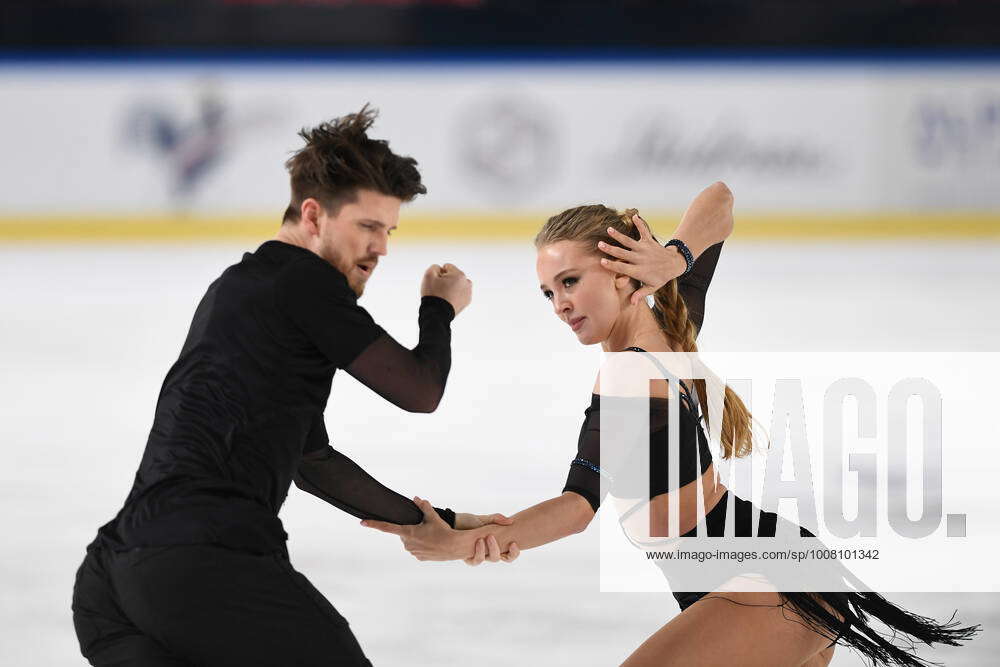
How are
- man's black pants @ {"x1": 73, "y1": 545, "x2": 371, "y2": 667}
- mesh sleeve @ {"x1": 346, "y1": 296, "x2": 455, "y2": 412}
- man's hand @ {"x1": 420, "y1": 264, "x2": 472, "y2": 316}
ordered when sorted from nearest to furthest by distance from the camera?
man's black pants @ {"x1": 73, "y1": 545, "x2": 371, "y2": 667} → mesh sleeve @ {"x1": 346, "y1": 296, "x2": 455, "y2": 412} → man's hand @ {"x1": 420, "y1": 264, "x2": 472, "y2": 316}

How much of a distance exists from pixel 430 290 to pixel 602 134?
33.2 ft

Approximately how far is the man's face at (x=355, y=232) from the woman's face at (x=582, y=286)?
1.44 ft

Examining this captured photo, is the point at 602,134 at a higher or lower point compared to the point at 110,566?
higher

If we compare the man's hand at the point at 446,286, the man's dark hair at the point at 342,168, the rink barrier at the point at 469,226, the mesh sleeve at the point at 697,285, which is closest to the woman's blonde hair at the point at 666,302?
the mesh sleeve at the point at 697,285

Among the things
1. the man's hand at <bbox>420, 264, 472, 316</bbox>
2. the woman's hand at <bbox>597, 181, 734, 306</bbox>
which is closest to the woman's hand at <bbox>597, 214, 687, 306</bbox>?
the woman's hand at <bbox>597, 181, 734, 306</bbox>

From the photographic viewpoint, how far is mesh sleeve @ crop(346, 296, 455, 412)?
2.06 meters

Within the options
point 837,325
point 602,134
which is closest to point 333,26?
point 602,134

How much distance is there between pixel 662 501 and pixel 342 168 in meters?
0.91

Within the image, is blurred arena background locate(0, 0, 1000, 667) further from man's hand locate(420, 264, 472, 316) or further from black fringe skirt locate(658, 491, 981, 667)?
man's hand locate(420, 264, 472, 316)

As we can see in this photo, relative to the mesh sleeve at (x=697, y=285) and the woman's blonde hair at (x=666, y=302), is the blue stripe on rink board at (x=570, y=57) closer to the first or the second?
the mesh sleeve at (x=697, y=285)

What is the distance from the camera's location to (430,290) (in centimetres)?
227

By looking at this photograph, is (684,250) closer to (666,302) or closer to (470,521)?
(666,302)

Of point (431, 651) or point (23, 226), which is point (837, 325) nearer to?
point (431, 651)

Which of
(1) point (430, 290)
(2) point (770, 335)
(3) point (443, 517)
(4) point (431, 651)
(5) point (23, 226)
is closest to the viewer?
(1) point (430, 290)
